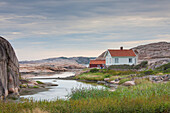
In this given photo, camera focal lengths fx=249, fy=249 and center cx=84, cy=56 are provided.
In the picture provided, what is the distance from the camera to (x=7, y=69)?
20266mm

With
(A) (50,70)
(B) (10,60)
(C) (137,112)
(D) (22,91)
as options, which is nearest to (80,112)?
(C) (137,112)

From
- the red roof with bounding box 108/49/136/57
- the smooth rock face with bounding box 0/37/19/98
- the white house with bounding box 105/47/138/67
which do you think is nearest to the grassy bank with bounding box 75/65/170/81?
the white house with bounding box 105/47/138/67

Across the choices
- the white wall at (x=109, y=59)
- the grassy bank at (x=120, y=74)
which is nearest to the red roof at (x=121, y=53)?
the white wall at (x=109, y=59)

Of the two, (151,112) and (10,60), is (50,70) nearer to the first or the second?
(10,60)

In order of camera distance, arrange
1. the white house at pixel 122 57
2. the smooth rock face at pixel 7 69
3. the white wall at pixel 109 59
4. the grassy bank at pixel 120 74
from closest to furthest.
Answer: the smooth rock face at pixel 7 69
the grassy bank at pixel 120 74
the white house at pixel 122 57
the white wall at pixel 109 59

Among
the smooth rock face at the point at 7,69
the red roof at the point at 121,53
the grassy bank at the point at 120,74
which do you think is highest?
the red roof at the point at 121,53

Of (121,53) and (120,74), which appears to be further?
(121,53)

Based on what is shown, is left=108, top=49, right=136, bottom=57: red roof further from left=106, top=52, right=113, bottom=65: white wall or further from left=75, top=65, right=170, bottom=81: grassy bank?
left=75, top=65, right=170, bottom=81: grassy bank

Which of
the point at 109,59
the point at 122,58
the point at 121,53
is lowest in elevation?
the point at 109,59

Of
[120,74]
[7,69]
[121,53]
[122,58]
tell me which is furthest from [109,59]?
[7,69]

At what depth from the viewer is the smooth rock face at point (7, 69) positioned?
18484 millimetres

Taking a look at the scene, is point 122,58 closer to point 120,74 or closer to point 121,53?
point 121,53

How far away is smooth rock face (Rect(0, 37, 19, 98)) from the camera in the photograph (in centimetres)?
1848

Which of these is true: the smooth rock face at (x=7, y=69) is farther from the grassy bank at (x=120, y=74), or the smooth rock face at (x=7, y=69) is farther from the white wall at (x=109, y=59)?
the white wall at (x=109, y=59)
